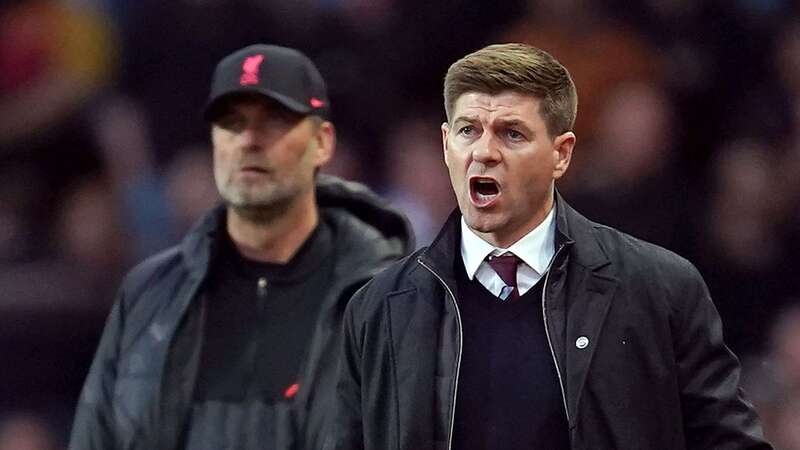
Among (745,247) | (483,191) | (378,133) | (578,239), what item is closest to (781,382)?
(745,247)

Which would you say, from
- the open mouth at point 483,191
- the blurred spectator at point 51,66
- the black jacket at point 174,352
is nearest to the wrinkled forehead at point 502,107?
the open mouth at point 483,191

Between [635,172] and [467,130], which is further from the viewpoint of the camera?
[635,172]

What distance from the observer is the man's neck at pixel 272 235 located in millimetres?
4391

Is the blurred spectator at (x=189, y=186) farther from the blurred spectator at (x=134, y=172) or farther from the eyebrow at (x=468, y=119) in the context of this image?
the eyebrow at (x=468, y=119)

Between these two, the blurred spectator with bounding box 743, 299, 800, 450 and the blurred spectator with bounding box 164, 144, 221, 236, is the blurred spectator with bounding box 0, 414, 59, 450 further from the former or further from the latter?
the blurred spectator with bounding box 743, 299, 800, 450

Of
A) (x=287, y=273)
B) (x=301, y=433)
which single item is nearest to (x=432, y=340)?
(x=301, y=433)

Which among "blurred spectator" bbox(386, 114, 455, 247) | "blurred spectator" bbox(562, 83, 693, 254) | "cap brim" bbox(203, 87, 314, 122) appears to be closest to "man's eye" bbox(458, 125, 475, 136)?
"cap brim" bbox(203, 87, 314, 122)

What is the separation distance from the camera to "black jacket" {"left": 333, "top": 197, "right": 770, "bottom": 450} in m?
2.86

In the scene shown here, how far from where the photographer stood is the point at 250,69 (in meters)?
4.39

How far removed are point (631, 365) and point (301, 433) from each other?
1.34 metres

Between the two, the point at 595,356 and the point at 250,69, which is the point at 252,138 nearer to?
the point at 250,69

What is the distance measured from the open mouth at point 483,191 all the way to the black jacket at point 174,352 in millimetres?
1195

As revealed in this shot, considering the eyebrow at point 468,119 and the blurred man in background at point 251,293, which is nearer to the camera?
the eyebrow at point 468,119

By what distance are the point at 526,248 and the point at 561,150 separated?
0.65ft
